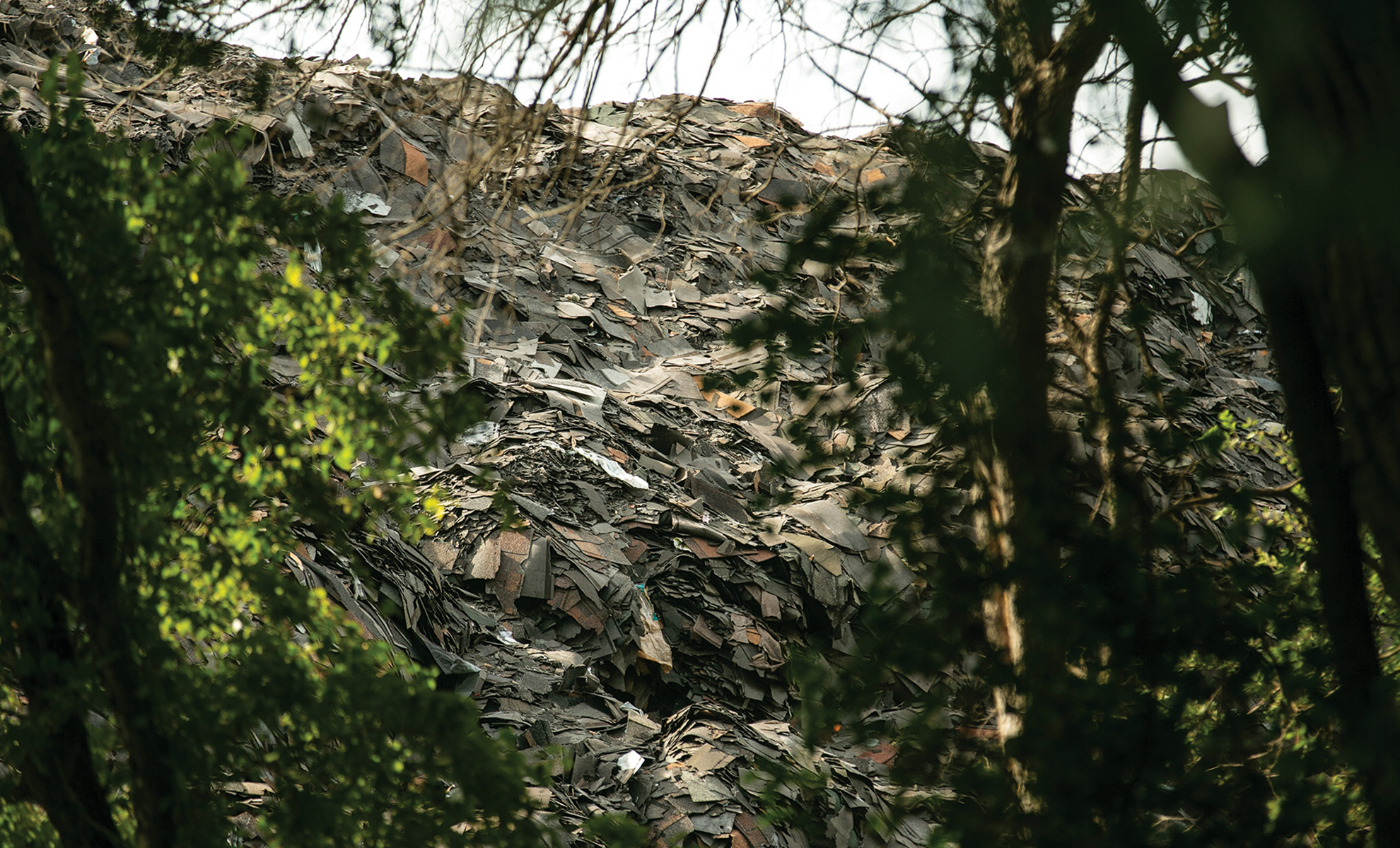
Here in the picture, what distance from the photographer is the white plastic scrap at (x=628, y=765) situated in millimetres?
5457

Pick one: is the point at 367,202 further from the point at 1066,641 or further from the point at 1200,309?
the point at 1200,309

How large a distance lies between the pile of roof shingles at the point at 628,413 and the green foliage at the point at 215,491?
0.24 meters

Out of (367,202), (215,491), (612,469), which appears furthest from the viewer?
(367,202)

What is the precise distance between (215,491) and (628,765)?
3.92 metres

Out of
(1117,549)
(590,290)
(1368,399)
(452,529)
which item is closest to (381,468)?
(1117,549)

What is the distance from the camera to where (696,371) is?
399 inches

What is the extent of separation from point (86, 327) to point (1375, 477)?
229 centimetres

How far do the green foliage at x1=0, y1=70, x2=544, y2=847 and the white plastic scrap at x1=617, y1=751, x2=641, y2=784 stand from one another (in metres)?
3.42

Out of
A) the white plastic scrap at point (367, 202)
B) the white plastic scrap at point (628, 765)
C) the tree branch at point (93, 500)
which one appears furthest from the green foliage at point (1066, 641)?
the white plastic scrap at point (367, 202)

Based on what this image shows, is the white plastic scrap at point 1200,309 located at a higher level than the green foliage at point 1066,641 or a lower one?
higher

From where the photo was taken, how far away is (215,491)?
215 centimetres

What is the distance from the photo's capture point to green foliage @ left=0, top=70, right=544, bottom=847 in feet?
6.49

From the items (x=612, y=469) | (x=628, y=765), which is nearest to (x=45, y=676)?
(x=628, y=765)

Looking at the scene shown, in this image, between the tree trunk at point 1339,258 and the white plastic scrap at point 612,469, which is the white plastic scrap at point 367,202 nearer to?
the white plastic scrap at point 612,469
